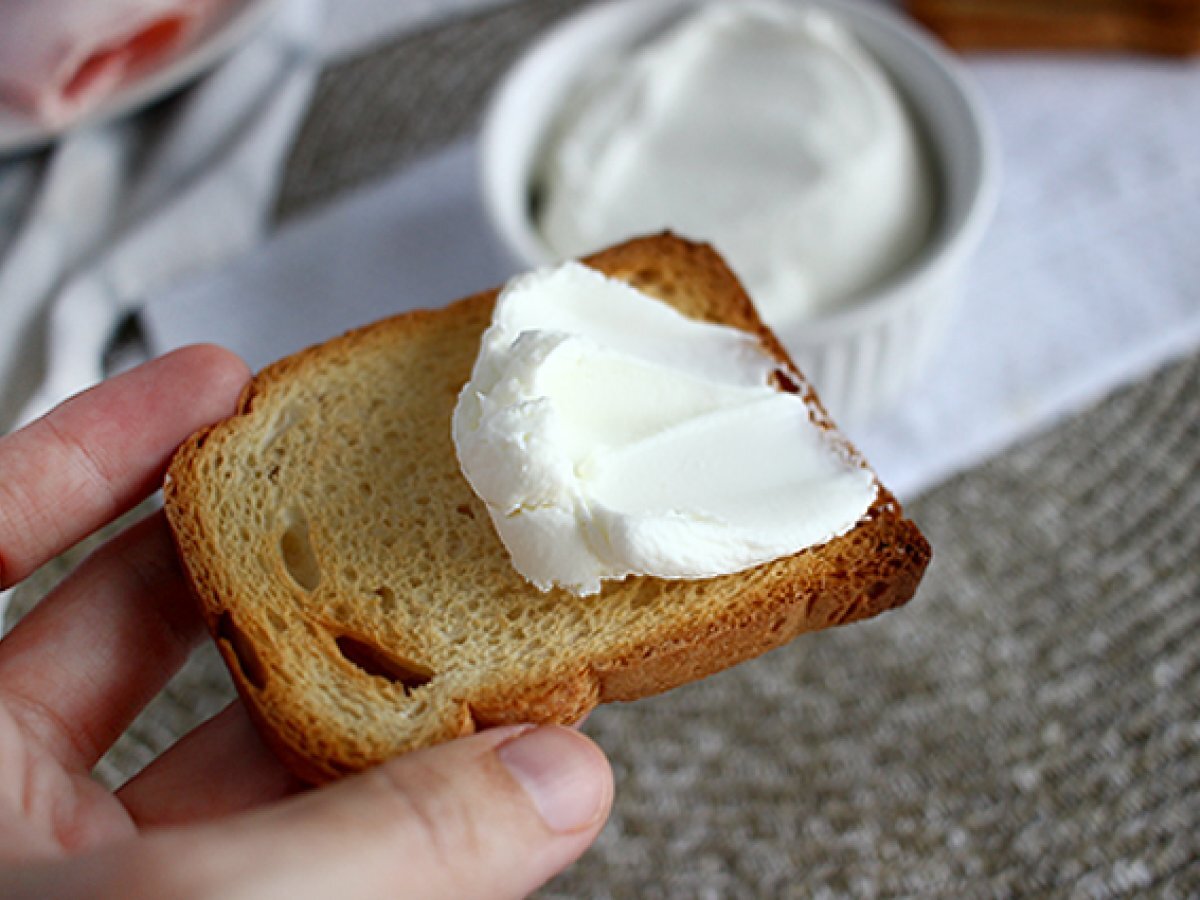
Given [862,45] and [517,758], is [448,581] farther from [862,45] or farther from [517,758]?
[862,45]

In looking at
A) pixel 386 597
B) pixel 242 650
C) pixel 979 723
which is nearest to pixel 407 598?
pixel 386 597

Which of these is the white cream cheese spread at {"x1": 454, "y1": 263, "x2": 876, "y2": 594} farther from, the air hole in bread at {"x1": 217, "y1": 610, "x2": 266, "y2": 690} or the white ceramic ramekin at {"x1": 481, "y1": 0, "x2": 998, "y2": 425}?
the white ceramic ramekin at {"x1": 481, "y1": 0, "x2": 998, "y2": 425}

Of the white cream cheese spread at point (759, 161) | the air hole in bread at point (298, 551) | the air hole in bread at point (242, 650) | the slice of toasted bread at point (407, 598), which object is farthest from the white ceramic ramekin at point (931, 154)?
the air hole in bread at point (242, 650)

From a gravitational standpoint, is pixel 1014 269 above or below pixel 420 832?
below

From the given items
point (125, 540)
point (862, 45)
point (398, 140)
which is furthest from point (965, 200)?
point (125, 540)

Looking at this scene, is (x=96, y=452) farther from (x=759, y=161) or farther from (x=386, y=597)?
(x=759, y=161)

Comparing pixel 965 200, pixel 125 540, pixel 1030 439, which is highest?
pixel 125 540

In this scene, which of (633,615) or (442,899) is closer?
(442,899)
